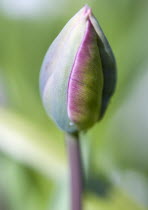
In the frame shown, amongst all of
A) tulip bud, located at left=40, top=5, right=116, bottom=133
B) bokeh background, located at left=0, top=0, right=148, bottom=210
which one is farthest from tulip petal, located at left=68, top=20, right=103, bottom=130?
bokeh background, located at left=0, top=0, right=148, bottom=210

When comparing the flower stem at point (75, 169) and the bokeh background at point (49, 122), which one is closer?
the flower stem at point (75, 169)

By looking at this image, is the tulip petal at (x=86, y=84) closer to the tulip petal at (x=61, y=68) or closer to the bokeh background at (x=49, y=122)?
the tulip petal at (x=61, y=68)

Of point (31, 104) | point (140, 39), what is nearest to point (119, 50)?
point (140, 39)

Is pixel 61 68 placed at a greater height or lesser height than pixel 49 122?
greater

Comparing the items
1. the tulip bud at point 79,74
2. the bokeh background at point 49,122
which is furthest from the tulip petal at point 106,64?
the bokeh background at point 49,122

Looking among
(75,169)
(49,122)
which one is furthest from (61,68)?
(49,122)

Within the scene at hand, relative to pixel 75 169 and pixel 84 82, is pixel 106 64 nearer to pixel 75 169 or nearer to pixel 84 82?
pixel 84 82

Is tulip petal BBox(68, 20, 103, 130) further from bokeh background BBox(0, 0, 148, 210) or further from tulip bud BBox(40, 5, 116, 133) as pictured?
bokeh background BBox(0, 0, 148, 210)

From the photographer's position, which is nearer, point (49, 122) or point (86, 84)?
point (86, 84)
